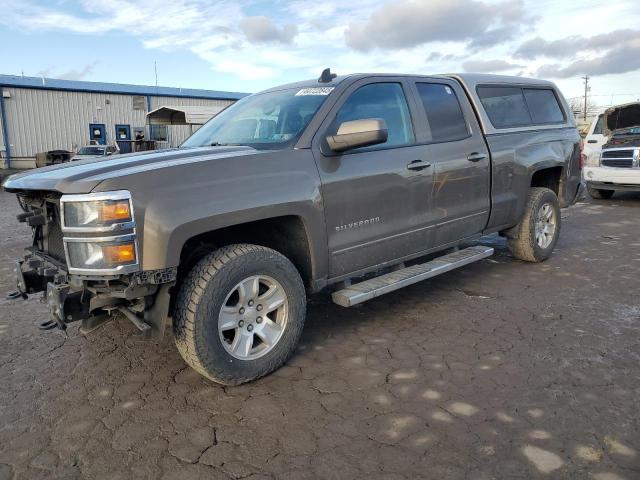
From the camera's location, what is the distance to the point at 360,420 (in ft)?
9.09

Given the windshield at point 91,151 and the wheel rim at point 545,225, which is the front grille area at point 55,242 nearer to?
the wheel rim at point 545,225

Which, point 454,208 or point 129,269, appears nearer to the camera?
point 129,269

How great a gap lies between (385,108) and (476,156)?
1167mm

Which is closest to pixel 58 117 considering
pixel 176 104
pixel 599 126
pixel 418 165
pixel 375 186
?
pixel 176 104

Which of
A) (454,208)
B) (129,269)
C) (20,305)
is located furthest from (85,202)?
(454,208)

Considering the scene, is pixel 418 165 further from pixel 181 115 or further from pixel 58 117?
pixel 58 117

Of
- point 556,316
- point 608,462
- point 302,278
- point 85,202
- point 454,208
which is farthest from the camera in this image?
point 454,208

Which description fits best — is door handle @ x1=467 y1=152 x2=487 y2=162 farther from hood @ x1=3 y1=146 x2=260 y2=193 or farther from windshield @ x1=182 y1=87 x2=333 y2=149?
hood @ x1=3 y1=146 x2=260 y2=193

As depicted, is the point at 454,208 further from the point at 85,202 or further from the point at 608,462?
the point at 85,202

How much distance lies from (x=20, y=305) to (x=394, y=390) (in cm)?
379

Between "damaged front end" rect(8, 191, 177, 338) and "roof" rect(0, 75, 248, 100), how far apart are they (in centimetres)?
2814

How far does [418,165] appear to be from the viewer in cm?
412

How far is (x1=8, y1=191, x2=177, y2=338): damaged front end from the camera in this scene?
8.72 ft

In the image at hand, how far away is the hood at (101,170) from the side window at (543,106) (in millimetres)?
3893
